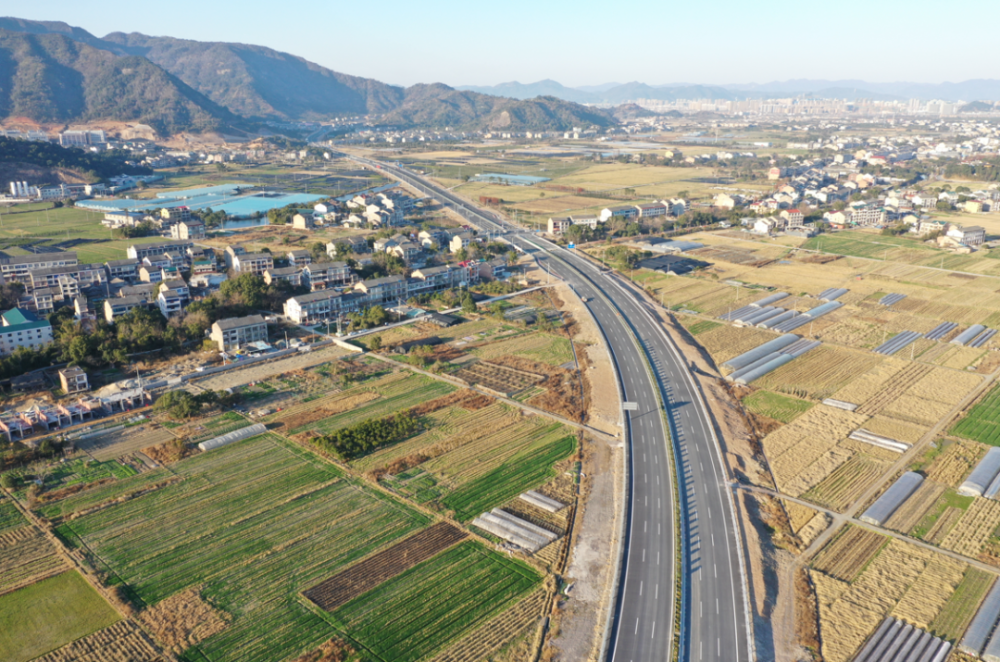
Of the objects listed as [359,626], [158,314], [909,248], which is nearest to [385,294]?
[158,314]

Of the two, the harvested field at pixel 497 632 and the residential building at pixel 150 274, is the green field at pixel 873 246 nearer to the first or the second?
the harvested field at pixel 497 632

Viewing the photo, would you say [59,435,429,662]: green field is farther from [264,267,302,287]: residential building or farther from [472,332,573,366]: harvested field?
[264,267,302,287]: residential building

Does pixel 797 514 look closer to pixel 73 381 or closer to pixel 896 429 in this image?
pixel 896 429

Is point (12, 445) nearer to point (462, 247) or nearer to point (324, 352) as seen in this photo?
point (324, 352)

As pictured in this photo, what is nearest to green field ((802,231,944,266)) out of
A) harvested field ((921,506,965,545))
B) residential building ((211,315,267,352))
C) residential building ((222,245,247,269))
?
harvested field ((921,506,965,545))

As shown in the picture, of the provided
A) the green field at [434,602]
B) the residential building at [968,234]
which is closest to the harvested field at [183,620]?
the green field at [434,602]
